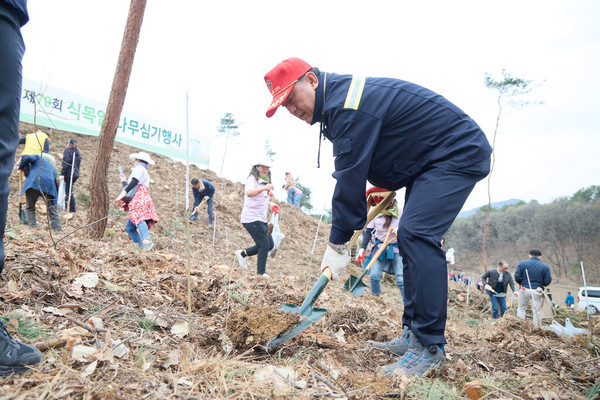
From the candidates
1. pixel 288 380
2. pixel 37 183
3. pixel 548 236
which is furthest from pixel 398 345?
pixel 548 236

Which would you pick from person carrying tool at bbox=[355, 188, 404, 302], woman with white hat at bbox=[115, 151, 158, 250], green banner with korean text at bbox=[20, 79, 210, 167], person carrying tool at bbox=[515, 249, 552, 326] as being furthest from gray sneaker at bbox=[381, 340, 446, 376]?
green banner with korean text at bbox=[20, 79, 210, 167]

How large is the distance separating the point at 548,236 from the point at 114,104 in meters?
45.4

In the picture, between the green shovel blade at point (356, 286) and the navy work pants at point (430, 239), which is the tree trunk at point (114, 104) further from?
the navy work pants at point (430, 239)

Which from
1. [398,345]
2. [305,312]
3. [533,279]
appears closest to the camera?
[305,312]

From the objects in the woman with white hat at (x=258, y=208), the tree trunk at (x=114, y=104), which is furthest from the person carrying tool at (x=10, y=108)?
the tree trunk at (x=114, y=104)

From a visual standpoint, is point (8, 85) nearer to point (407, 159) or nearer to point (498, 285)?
point (407, 159)

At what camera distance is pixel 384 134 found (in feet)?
7.01

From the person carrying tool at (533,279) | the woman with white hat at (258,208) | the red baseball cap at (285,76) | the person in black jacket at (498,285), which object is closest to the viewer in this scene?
the red baseball cap at (285,76)

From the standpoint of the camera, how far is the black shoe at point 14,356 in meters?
1.27

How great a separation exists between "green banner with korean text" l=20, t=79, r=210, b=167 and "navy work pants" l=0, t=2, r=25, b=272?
1041 centimetres

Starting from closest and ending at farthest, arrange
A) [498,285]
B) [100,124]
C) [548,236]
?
[498,285], [100,124], [548,236]

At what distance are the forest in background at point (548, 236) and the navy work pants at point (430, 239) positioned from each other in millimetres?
39203

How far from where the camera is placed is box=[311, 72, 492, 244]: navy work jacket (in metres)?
2.03

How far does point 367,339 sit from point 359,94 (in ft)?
5.57
